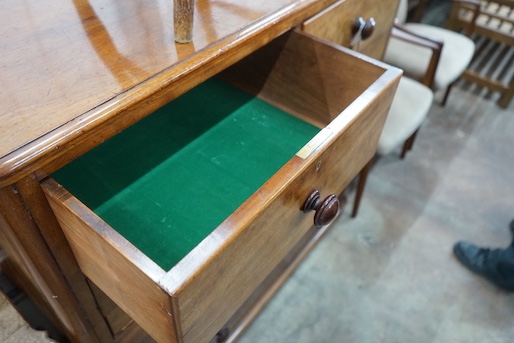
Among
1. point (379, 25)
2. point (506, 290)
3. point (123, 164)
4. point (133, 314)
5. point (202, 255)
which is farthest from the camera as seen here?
point (506, 290)

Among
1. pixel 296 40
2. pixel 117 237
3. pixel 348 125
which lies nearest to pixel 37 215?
pixel 117 237

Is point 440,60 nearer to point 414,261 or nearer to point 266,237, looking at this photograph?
point 414,261

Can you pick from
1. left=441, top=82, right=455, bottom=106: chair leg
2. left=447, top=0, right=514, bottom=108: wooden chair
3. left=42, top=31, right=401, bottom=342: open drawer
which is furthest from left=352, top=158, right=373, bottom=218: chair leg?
left=447, top=0, right=514, bottom=108: wooden chair

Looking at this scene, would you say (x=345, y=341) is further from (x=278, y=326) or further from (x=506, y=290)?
(x=506, y=290)

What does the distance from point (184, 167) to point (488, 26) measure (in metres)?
1.50

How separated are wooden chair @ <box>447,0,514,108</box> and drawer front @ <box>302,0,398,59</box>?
30.3 inches

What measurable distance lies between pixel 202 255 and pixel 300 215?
23 centimetres

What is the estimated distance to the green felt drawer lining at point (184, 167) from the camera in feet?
2.13

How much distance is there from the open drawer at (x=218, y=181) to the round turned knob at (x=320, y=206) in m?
0.01

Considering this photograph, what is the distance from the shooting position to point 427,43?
4.09 feet

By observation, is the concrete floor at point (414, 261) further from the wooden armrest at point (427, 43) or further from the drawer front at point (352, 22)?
the drawer front at point (352, 22)

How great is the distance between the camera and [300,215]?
613 millimetres

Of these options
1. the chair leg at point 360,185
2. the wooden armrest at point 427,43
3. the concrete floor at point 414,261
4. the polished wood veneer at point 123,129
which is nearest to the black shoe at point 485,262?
the concrete floor at point 414,261

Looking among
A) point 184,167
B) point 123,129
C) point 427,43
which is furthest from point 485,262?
point 123,129
